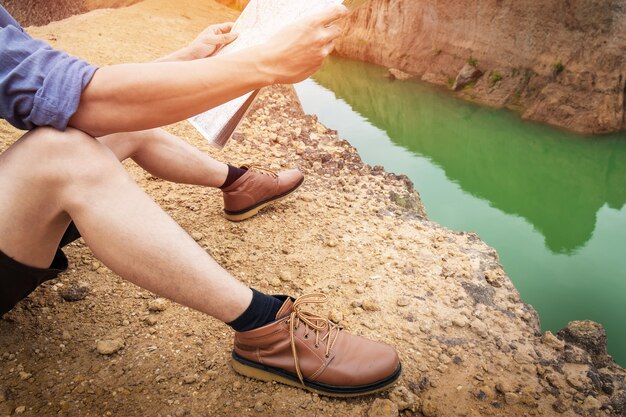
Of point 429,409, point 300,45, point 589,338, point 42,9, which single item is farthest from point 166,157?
point 42,9

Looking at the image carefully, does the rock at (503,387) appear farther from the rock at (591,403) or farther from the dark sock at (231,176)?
the dark sock at (231,176)

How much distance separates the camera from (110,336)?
136 centimetres

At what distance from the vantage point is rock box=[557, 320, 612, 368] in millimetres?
1871

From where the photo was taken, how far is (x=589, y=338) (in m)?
1.91

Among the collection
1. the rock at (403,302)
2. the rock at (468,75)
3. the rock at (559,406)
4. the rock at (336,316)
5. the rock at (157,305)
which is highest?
the rock at (468,75)

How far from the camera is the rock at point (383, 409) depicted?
4.04ft

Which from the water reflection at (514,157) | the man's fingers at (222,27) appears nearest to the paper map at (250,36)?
the man's fingers at (222,27)

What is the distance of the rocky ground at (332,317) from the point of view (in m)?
1.21

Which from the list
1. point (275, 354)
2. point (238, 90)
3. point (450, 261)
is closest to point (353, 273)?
point (450, 261)

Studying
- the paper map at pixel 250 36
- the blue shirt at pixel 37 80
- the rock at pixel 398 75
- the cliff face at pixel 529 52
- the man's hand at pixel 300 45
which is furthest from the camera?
the rock at pixel 398 75

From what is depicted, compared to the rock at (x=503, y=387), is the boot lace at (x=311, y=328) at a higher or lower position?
higher

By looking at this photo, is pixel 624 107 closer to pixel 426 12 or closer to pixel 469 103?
pixel 469 103

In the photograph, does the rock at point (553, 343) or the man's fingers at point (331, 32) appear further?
the rock at point (553, 343)

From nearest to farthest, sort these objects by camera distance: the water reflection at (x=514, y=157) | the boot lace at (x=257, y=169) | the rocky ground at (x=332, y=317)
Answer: the rocky ground at (x=332, y=317) < the boot lace at (x=257, y=169) < the water reflection at (x=514, y=157)
